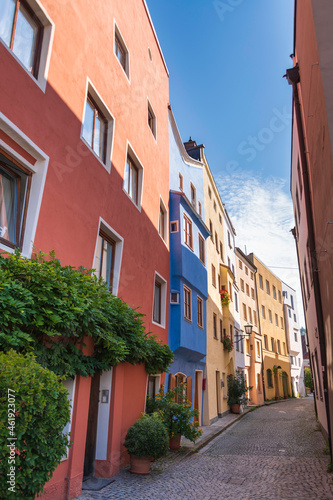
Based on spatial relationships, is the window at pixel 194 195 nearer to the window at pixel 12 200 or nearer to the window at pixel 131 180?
the window at pixel 131 180

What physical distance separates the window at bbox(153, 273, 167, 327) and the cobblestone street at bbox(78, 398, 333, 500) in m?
4.14

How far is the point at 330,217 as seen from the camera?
6.82m

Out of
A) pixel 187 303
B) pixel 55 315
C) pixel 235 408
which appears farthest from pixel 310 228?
pixel 235 408

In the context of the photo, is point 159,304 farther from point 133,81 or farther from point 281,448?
point 133,81

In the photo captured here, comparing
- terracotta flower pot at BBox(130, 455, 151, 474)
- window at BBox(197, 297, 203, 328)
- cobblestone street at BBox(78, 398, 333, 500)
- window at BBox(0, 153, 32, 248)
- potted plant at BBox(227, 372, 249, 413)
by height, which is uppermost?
window at BBox(197, 297, 203, 328)

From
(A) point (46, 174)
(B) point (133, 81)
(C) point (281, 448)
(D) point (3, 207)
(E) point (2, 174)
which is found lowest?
(C) point (281, 448)

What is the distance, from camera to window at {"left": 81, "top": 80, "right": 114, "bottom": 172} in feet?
28.1

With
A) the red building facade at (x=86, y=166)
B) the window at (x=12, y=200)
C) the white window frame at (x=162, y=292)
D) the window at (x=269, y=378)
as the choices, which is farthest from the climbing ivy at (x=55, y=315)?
the window at (x=269, y=378)

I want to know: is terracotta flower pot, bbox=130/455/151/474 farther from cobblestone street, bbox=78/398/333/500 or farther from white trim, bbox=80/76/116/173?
white trim, bbox=80/76/116/173

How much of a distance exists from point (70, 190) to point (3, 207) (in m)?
1.80

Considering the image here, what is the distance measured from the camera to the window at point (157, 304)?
1280 cm

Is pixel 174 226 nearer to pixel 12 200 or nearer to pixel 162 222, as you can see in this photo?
pixel 162 222

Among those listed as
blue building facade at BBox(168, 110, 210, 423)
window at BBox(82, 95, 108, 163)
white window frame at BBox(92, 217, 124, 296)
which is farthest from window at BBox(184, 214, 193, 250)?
window at BBox(82, 95, 108, 163)

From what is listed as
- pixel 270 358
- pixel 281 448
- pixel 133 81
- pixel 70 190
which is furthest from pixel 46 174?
pixel 270 358
